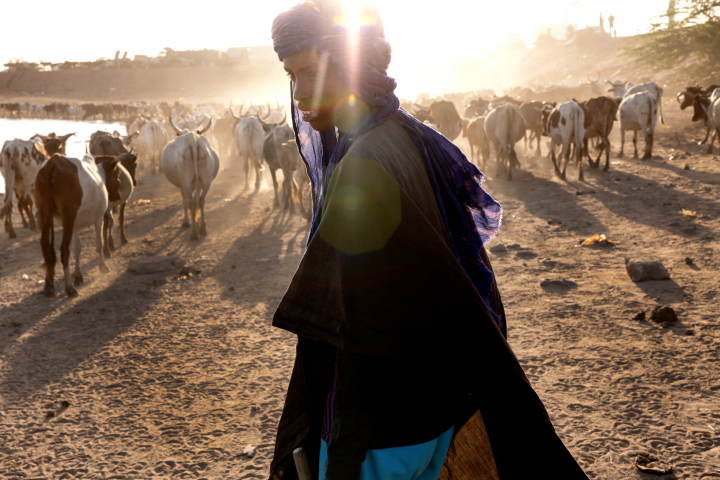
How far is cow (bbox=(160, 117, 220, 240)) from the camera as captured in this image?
9.88 meters

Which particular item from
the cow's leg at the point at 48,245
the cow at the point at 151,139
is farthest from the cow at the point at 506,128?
the cow at the point at 151,139

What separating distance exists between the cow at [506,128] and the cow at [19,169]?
35.5 ft

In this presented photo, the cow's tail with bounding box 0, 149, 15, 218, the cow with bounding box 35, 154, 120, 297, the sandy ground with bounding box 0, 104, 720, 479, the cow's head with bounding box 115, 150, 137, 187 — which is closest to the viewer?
the sandy ground with bounding box 0, 104, 720, 479

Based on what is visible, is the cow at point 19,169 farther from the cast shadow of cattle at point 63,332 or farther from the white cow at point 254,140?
the white cow at point 254,140

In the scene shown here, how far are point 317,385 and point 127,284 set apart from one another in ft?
21.6

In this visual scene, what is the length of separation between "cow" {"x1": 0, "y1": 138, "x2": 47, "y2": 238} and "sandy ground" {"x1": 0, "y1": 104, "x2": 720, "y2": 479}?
2.91ft

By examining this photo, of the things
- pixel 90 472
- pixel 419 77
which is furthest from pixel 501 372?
pixel 419 77

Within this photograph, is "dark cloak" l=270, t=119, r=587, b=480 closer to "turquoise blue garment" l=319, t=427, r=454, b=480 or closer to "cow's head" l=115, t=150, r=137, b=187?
"turquoise blue garment" l=319, t=427, r=454, b=480

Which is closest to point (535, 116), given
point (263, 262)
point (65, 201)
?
point (263, 262)

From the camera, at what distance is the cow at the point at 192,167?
32.4 feet

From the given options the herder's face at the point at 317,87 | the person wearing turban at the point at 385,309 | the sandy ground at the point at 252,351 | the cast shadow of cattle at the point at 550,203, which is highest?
the herder's face at the point at 317,87

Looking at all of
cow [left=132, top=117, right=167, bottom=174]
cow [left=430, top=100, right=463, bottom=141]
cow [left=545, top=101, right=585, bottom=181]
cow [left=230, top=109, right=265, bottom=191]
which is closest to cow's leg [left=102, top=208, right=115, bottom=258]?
cow [left=230, top=109, right=265, bottom=191]

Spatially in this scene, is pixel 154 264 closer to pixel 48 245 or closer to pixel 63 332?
pixel 48 245

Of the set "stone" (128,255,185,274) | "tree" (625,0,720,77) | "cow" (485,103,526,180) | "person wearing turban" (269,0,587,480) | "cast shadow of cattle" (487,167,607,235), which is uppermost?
"tree" (625,0,720,77)
